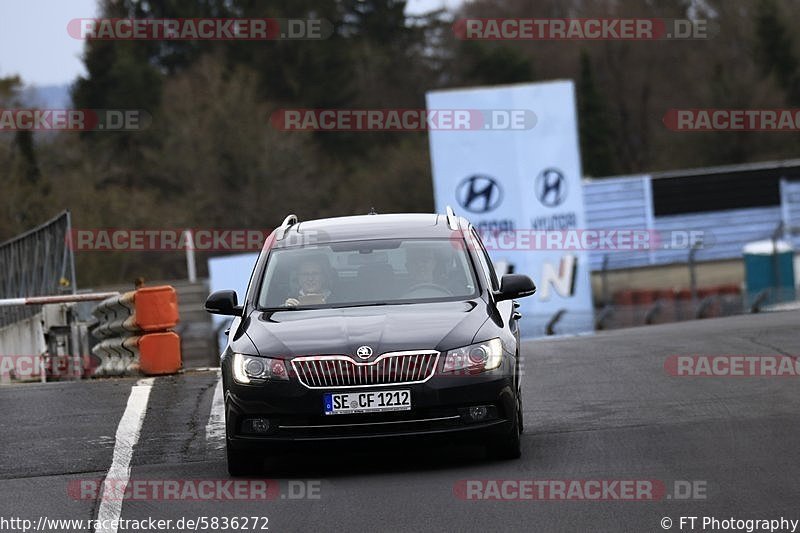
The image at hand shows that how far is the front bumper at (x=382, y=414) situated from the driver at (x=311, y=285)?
1144mm

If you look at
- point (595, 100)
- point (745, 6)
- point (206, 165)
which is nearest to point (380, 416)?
point (206, 165)

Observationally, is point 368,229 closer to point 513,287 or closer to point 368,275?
point 368,275

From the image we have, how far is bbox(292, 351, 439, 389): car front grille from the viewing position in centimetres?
988

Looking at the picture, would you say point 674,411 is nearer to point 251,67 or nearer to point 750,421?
point 750,421

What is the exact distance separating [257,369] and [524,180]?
2236cm

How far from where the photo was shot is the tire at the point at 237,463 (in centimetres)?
1018

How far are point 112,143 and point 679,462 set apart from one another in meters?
71.1

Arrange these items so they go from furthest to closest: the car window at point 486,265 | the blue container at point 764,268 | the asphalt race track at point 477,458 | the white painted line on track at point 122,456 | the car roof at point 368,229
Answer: the blue container at point 764,268 → the car roof at point 368,229 → the car window at point 486,265 → the white painted line on track at point 122,456 → the asphalt race track at point 477,458

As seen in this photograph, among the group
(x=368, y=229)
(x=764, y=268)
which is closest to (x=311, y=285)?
(x=368, y=229)

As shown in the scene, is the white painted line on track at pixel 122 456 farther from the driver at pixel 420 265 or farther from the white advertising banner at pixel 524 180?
the white advertising banner at pixel 524 180

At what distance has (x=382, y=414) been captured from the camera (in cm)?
988

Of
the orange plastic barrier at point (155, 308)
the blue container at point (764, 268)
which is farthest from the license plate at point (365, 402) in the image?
the blue container at point (764, 268)

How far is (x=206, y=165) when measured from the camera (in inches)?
2643

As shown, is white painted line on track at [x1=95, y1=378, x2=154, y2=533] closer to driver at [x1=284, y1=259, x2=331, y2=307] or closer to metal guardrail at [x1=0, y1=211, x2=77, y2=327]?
driver at [x1=284, y1=259, x2=331, y2=307]
